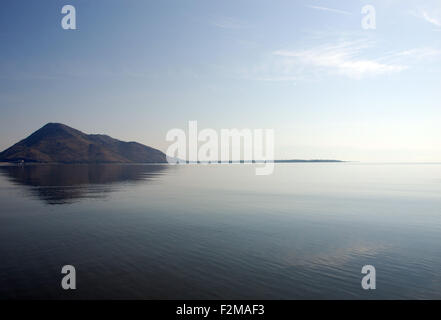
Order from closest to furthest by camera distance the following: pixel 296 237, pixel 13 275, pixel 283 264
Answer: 1. pixel 13 275
2. pixel 283 264
3. pixel 296 237

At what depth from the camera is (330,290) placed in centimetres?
1620

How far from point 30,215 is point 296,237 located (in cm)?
3491

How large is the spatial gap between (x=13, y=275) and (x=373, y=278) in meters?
23.3

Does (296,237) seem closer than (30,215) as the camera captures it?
Yes

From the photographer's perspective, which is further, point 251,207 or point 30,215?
point 251,207

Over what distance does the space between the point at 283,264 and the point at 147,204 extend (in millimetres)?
32016
